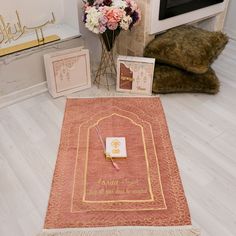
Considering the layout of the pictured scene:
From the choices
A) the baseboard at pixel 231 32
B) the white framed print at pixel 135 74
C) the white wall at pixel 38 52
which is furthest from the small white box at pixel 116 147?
the baseboard at pixel 231 32

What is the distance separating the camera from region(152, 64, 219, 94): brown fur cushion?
2.21 metres

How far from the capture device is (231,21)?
3.16 m

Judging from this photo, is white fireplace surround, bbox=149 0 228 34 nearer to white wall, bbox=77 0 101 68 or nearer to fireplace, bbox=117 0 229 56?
fireplace, bbox=117 0 229 56

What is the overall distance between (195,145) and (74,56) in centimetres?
106

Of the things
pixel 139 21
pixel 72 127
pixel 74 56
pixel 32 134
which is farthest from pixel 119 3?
pixel 32 134

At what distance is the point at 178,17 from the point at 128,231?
1711 mm

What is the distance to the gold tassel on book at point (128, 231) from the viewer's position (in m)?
1.33

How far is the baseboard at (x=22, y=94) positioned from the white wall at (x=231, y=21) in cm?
210

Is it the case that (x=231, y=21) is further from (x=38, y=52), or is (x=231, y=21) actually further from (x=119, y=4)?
(x=38, y=52)

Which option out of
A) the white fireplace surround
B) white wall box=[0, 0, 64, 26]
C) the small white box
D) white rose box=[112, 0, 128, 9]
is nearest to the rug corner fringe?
the small white box

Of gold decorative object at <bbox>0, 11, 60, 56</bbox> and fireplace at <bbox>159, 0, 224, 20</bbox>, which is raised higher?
fireplace at <bbox>159, 0, 224, 20</bbox>

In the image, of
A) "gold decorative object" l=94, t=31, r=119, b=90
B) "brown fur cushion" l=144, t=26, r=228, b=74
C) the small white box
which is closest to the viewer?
the small white box

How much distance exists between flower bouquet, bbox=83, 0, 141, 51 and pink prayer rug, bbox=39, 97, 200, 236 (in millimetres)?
544

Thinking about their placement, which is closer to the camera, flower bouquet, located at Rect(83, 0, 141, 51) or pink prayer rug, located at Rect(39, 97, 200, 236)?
pink prayer rug, located at Rect(39, 97, 200, 236)
